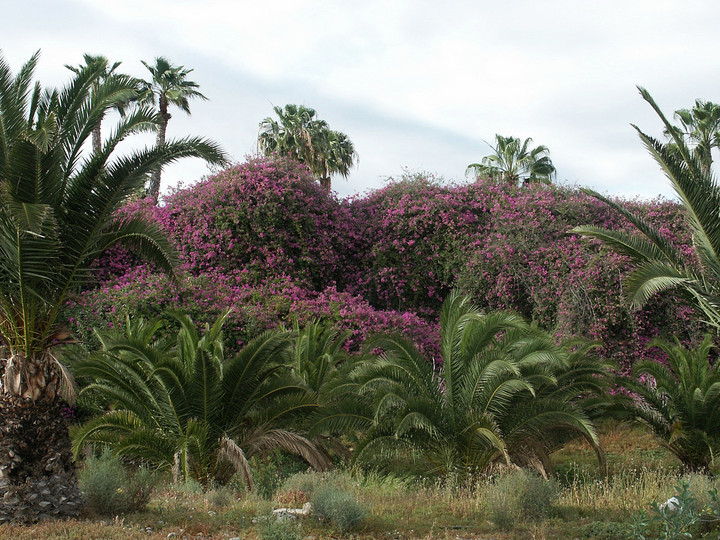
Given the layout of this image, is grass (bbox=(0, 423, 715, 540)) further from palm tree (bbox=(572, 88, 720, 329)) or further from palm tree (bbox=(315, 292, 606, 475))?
palm tree (bbox=(572, 88, 720, 329))

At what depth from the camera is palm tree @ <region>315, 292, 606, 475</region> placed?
9.99 metres

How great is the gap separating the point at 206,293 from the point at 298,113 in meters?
18.6

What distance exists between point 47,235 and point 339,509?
14.7ft

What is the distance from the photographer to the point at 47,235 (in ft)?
24.7

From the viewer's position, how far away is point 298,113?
3219 centimetres

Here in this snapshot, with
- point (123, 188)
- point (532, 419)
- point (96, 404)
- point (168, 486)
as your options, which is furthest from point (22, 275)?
point (532, 419)

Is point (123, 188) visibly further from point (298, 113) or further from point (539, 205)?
point (298, 113)

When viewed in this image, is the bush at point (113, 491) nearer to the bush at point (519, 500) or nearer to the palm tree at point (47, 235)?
the palm tree at point (47, 235)

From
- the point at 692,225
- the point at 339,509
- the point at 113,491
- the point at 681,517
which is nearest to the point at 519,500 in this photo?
the point at 681,517

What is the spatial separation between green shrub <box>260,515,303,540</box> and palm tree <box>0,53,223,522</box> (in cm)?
239

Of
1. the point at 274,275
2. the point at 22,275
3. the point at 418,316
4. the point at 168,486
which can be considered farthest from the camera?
the point at 418,316

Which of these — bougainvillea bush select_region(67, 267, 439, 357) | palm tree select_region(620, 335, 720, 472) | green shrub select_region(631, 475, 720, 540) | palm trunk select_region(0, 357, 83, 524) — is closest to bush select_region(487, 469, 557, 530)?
green shrub select_region(631, 475, 720, 540)

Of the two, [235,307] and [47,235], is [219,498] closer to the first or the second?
[47,235]

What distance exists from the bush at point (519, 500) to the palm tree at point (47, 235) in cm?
484
